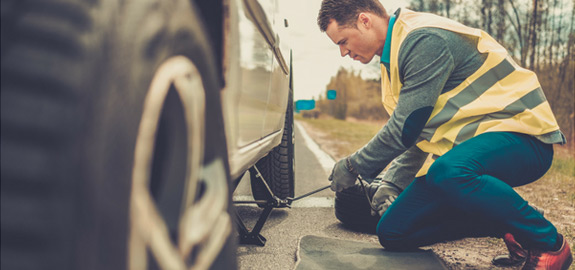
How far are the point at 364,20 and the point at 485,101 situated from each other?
2.48 feet

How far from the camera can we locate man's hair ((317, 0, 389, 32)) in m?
2.52

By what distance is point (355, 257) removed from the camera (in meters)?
2.50

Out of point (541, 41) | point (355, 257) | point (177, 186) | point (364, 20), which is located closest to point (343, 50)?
point (364, 20)

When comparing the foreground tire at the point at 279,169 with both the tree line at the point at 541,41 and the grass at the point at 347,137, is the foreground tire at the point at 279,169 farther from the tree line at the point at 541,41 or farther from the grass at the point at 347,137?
the tree line at the point at 541,41

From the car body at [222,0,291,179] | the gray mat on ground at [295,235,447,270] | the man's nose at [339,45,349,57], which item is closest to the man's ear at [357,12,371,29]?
the man's nose at [339,45,349,57]

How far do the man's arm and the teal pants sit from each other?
0.69 ft

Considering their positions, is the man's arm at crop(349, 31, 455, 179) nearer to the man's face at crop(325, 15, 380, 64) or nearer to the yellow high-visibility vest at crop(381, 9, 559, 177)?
the yellow high-visibility vest at crop(381, 9, 559, 177)

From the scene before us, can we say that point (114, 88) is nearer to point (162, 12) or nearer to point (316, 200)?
point (162, 12)

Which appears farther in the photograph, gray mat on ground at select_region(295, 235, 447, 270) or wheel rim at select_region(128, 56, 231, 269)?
gray mat on ground at select_region(295, 235, 447, 270)

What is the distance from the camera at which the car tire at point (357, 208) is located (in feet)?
9.94

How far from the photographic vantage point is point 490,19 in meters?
12.6

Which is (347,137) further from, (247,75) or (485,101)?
(247,75)

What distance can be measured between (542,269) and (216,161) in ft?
5.75

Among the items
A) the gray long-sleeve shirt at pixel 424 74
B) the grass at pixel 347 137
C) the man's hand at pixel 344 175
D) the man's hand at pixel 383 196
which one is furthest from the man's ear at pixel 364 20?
the grass at pixel 347 137
